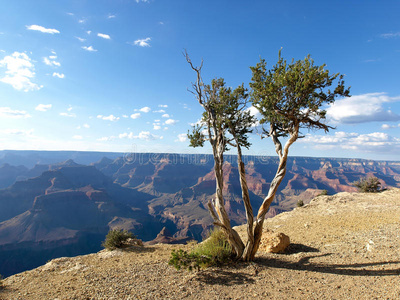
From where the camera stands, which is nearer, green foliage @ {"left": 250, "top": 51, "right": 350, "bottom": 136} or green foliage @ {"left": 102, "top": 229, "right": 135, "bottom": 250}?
green foliage @ {"left": 250, "top": 51, "right": 350, "bottom": 136}

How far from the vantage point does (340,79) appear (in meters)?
8.64

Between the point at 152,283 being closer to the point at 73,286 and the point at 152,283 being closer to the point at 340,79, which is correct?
the point at 73,286

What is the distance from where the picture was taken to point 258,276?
24.3ft

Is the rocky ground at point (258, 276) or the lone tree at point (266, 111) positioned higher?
the lone tree at point (266, 111)

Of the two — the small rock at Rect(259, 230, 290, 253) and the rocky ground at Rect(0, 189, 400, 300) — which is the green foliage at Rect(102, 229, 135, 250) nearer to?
the rocky ground at Rect(0, 189, 400, 300)

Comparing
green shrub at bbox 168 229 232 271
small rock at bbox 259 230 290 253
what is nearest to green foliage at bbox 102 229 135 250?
green shrub at bbox 168 229 232 271

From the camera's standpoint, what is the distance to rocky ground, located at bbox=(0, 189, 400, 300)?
6.36 metres

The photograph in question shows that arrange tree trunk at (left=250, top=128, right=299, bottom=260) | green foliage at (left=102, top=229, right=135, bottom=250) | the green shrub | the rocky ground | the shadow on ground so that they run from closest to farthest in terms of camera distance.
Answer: the rocky ground, the shadow on ground, the green shrub, tree trunk at (left=250, top=128, right=299, bottom=260), green foliage at (left=102, top=229, right=135, bottom=250)

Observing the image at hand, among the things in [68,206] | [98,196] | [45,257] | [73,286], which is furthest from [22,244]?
[73,286]

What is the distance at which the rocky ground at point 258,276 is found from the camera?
6355 millimetres

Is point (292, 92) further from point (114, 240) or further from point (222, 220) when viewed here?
point (114, 240)

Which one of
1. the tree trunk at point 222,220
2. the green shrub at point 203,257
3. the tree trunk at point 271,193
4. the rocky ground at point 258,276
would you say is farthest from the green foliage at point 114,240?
the tree trunk at point 271,193

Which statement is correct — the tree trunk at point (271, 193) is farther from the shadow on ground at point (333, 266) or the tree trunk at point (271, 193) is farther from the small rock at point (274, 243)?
the small rock at point (274, 243)

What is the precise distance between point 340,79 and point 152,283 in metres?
10.8
